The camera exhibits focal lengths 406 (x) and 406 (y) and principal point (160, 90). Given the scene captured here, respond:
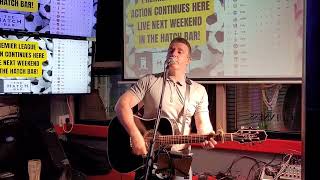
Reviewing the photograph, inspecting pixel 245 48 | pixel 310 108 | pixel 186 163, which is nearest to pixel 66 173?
pixel 186 163

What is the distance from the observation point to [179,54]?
2.43m

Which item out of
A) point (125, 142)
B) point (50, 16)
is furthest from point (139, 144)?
point (50, 16)

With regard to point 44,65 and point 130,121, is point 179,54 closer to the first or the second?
point 130,121

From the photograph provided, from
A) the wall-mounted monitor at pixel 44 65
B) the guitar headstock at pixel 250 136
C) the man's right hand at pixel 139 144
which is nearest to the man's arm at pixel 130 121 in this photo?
the man's right hand at pixel 139 144

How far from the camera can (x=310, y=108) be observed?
784 millimetres

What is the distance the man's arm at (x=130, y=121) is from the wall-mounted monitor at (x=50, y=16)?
119 centimetres

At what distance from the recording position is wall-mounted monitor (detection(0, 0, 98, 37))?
3.16 m

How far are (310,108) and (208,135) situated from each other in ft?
5.04

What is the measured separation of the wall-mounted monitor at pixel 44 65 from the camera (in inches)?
124

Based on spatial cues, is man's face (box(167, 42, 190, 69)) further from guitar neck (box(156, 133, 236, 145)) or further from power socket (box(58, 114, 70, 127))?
power socket (box(58, 114, 70, 127))

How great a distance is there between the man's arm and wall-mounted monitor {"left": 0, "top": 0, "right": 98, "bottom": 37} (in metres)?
1.19

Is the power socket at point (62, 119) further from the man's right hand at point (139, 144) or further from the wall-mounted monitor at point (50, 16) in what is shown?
the man's right hand at point (139, 144)

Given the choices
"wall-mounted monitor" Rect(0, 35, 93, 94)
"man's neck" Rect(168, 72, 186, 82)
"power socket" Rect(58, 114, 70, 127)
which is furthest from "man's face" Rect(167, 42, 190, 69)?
"power socket" Rect(58, 114, 70, 127)

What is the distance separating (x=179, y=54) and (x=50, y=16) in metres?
1.42
